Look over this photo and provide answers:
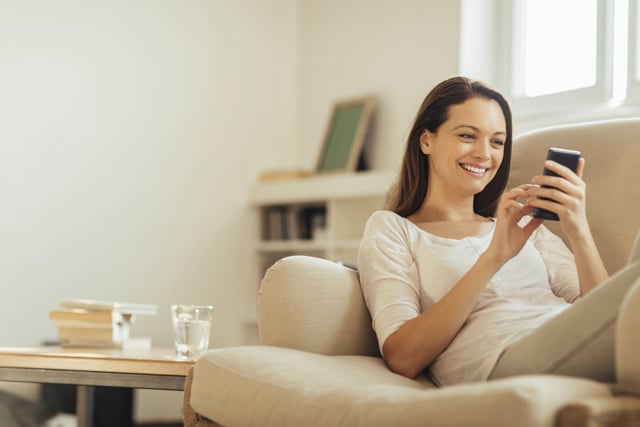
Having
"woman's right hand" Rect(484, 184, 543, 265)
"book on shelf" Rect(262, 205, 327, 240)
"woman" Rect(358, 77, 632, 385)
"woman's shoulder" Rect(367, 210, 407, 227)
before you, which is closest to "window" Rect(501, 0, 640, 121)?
"book on shelf" Rect(262, 205, 327, 240)

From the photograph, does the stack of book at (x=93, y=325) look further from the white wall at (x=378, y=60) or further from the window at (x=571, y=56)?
the window at (x=571, y=56)

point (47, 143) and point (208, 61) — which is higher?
point (208, 61)

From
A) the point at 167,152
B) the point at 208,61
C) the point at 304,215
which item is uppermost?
the point at 208,61

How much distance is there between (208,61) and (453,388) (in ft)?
10.9

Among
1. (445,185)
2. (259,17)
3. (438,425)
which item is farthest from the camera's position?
(259,17)

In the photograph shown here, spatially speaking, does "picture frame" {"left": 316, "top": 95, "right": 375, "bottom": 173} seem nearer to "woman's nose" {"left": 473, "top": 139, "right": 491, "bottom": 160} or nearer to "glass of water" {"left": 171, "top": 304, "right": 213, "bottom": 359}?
"glass of water" {"left": 171, "top": 304, "right": 213, "bottom": 359}

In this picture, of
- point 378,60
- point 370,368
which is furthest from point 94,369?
point 378,60

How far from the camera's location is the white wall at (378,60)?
3793 millimetres

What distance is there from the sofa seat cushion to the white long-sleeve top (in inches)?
3.6

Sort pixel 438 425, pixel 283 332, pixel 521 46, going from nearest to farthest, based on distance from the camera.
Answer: pixel 438 425, pixel 283 332, pixel 521 46

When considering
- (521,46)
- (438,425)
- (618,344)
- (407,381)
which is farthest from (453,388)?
(521,46)

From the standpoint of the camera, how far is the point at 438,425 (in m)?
1.06

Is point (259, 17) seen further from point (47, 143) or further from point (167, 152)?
point (47, 143)

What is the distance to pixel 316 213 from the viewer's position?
4.26 metres
